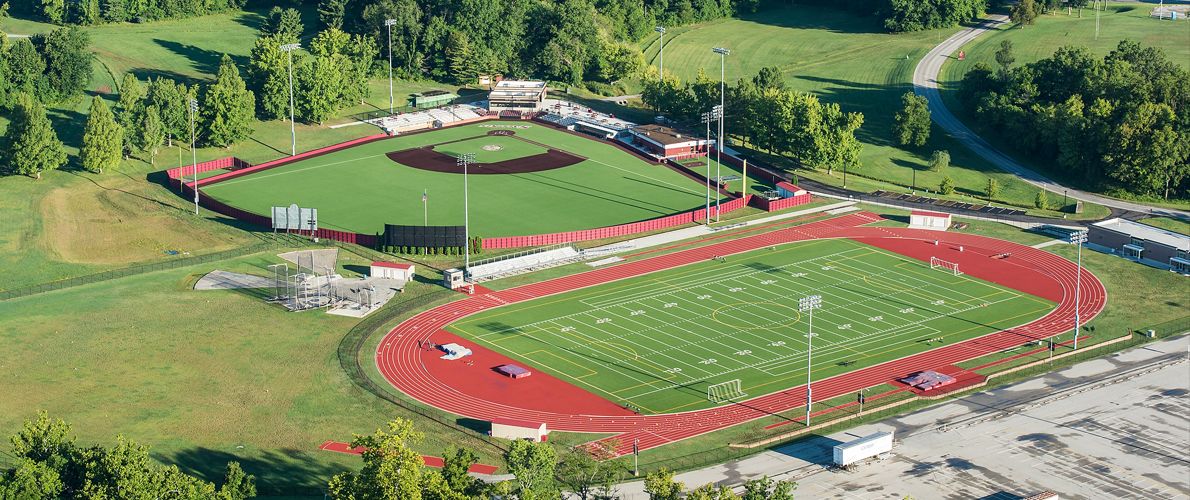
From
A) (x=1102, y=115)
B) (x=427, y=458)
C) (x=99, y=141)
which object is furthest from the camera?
(x=1102, y=115)

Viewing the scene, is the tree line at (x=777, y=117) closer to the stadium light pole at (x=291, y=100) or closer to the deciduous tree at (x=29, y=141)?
the stadium light pole at (x=291, y=100)

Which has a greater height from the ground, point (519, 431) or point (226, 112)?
point (226, 112)

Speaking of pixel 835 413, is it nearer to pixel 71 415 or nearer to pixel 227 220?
pixel 71 415

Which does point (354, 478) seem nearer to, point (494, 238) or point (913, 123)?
point (494, 238)

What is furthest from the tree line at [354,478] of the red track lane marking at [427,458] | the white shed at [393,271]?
the white shed at [393,271]

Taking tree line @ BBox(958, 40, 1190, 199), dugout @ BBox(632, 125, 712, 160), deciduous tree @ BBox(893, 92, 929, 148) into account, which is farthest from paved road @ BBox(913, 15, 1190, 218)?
dugout @ BBox(632, 125, 712, 160)

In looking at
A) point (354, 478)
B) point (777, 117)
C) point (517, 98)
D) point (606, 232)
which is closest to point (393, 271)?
point (606, 232)
